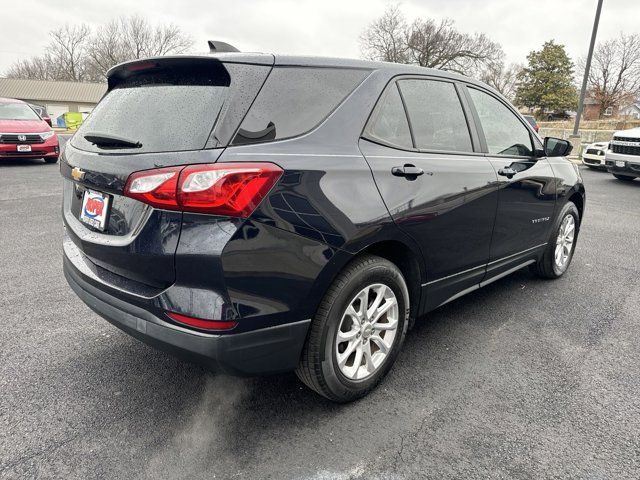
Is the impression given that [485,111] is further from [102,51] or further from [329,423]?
[102,51]

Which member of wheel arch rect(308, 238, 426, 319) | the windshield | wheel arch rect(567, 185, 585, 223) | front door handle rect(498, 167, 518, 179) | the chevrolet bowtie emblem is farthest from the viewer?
the windshield

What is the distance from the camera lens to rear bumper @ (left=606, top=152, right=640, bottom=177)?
433 inches

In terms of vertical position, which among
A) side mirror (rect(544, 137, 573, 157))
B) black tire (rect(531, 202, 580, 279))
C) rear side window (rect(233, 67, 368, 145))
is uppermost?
rear side window (rect(233, 67, 368, 145))

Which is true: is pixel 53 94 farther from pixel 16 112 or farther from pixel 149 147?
pixel 149 147

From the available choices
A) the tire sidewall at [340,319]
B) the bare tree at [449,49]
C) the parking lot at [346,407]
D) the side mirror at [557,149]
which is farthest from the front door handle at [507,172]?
the bare tree at [449,49]

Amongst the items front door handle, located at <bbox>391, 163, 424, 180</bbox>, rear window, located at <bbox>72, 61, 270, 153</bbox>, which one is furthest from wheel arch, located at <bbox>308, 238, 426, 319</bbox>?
rear window, located at <bbox>72, 61, 270, 153</bbox>

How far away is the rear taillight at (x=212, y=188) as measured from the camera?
1785 mm

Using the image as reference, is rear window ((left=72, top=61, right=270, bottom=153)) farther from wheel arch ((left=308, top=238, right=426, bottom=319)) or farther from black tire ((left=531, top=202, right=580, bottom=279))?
black tire ((left=531, top=202, right=580, bottom=279))

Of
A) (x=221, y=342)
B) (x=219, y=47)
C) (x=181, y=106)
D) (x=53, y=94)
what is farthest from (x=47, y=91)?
(x=221, y=342)

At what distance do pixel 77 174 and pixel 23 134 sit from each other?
1069cm

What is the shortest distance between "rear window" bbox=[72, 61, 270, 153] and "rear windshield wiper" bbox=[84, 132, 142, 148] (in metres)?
0.01

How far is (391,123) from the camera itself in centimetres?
244

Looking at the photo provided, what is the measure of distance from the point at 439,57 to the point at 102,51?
4885 centimetres

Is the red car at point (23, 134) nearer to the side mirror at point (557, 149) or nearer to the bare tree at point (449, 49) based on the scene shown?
the side mirror at point (557, 149)
